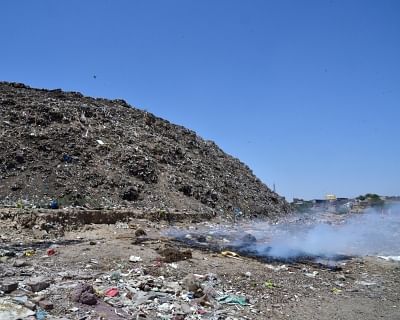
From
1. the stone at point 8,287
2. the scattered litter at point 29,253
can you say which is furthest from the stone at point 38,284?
the scattered litter at point 29,253

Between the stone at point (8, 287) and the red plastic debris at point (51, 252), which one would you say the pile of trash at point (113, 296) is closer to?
the stone at point (8, 287)

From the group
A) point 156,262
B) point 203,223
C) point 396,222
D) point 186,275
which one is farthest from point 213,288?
point 396,222

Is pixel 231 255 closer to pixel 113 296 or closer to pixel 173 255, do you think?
pixel 173 255

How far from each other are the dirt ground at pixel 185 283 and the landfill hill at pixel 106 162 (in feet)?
16.0

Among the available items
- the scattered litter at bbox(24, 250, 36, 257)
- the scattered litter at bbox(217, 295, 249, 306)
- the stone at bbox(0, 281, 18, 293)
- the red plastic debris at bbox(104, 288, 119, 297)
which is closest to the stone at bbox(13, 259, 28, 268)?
the scattered litter at bbox(24, 250, 36, 257)

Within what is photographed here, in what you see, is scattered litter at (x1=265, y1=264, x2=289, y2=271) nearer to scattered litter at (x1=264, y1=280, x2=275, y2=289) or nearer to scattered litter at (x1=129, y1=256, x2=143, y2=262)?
scattered litter at (x1=264, y1=280, x2=275, y2=289)

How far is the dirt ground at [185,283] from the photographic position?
16.7ft

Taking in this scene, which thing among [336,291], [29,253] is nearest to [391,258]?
[336,291]

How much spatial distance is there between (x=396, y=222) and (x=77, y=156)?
38.6 feet

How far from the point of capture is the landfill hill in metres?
14.2

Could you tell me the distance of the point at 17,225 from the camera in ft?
33.7

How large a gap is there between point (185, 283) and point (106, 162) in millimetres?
11352

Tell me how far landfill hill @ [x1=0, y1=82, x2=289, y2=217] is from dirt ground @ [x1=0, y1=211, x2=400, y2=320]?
4.89 meters

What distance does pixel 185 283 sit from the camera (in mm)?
6055
